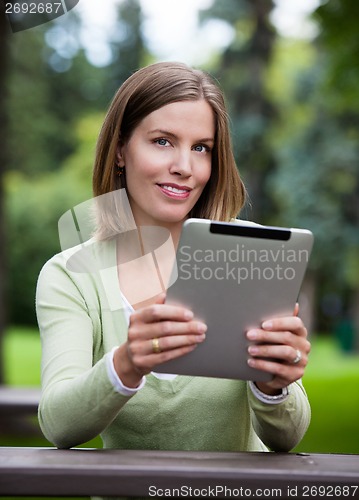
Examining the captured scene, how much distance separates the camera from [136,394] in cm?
198

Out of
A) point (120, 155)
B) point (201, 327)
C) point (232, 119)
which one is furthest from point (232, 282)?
point (232, 119)

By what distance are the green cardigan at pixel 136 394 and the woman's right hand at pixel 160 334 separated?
30cm

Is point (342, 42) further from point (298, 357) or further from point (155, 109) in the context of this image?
point (298, 357)

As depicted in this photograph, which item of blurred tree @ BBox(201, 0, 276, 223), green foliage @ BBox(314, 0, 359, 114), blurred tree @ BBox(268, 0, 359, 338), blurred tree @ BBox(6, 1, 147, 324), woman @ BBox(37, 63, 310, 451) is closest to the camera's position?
woman @ BBox(37, 63, 310, 451)

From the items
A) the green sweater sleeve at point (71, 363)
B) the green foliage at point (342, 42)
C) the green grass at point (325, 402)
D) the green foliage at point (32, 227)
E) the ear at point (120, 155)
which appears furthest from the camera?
the green foliage at point (32, 227)

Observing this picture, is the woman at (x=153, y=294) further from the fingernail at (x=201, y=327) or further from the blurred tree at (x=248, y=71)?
the blurred tree at (x=248, y=71)

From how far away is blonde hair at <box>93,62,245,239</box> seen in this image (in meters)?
2.02

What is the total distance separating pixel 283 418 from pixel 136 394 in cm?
40

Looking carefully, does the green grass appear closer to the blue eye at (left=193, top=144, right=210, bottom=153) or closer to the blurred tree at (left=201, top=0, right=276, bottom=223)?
the blue eye at (left=193, top=144, right=210, bottom=153)

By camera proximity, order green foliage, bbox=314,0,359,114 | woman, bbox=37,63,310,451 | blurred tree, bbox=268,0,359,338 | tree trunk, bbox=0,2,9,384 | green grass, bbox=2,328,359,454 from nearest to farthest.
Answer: woman, bbox=37,63,310,451, green grass, bbox=2,328,359,454, tree trunk, bbox=0,2,9,384, green foliage, bbox=314,0,359,114, blurred tree, bbox=268,0,359,338

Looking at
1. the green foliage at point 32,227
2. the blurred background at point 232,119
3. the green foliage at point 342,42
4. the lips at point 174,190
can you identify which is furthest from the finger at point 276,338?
the green foliage at point 32,227

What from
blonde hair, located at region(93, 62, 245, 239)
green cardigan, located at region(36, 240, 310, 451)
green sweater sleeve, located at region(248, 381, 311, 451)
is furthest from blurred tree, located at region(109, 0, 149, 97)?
green sweater sleeve, located at region(248, 381, 311, 451)

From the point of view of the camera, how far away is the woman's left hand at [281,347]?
1600 mm

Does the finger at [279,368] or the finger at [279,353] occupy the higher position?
the finger at [279,353]
